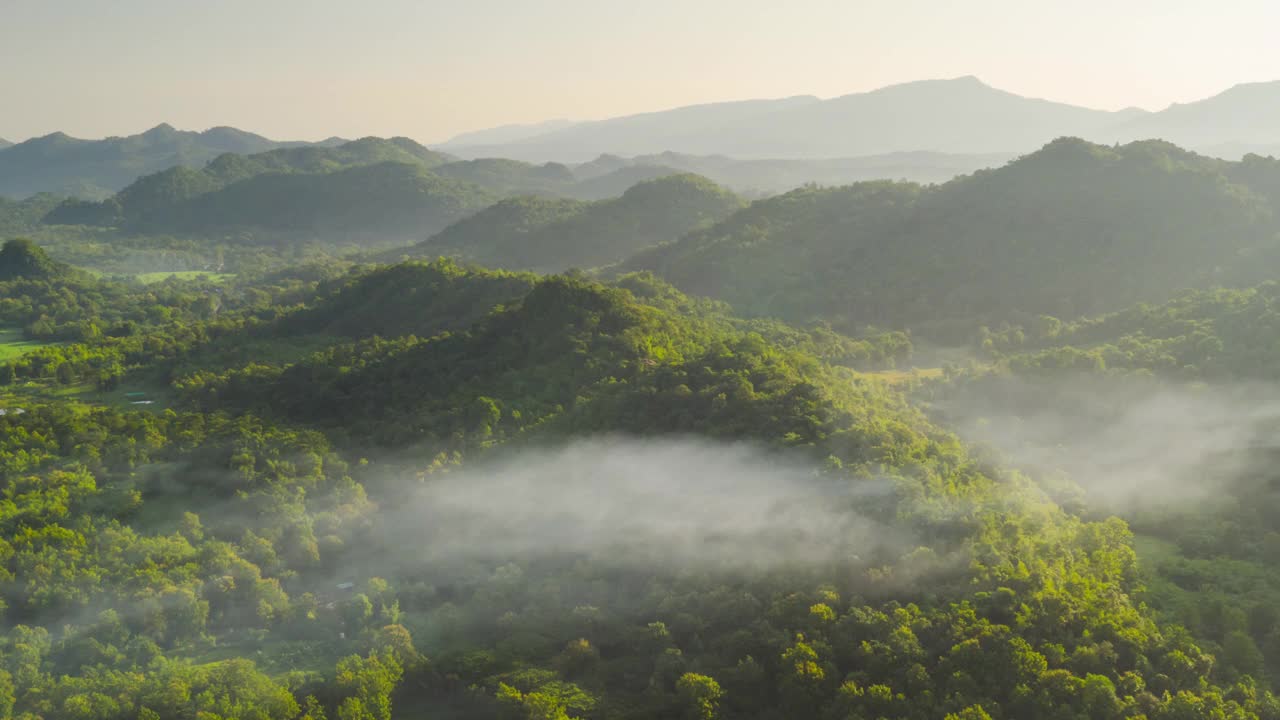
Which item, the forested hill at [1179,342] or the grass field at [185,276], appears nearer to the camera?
the forested hill at [1179,342]

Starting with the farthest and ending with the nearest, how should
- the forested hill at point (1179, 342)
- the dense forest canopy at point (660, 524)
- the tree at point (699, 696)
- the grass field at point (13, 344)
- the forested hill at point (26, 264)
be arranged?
the forested hill at point (26, 264)
the grass field at point (13, 344)
the forested hill at point (1179, 342)
the dense forest canopy at point (660, 524)
the tree at point (699, 696)

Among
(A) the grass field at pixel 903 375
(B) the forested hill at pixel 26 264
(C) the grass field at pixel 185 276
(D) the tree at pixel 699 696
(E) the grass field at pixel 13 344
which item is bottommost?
(D) the tree at pixel 699 696

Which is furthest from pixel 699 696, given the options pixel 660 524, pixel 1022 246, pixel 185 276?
pixel 185 276

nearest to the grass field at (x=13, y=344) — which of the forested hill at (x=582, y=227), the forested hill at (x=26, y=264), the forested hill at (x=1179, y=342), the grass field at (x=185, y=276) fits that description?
the forested hill at (x=26, y=264)

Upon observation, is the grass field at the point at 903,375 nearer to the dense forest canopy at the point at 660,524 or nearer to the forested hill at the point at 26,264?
the dense forest canopy at the point at 660,524

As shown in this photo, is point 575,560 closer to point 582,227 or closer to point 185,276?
point 582,227

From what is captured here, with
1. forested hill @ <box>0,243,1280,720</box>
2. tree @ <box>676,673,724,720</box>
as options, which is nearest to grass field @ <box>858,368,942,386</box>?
forested hill @ <box>0,243,1280,720</box>

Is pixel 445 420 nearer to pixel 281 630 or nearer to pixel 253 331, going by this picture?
pixel 281 630

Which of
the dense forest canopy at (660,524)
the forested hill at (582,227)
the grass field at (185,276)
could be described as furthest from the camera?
the forested hill at (582,227)
